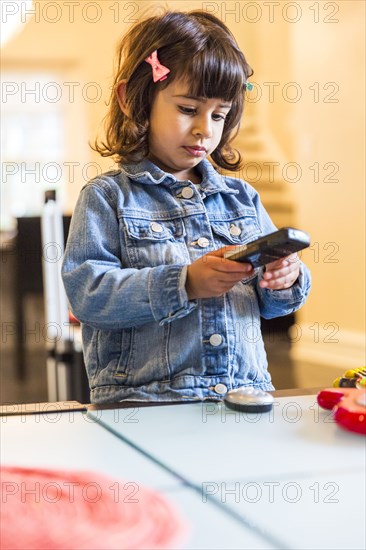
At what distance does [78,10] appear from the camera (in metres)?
5.95

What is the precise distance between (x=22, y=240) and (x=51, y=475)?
213cm

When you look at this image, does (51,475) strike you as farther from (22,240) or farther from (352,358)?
(352,358)

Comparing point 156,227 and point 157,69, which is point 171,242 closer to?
point 156,227

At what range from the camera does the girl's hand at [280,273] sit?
3.20 ft

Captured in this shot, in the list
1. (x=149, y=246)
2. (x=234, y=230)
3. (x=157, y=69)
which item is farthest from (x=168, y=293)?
(x=157, y=69)

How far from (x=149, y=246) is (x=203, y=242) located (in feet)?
0.26

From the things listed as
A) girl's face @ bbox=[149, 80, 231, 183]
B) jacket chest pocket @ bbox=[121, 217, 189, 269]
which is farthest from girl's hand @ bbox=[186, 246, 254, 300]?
girl's face @ bbox=[149, 80, 231, 183]

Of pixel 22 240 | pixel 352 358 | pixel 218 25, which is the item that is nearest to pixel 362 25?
pixel 352 358

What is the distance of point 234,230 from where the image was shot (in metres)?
1.12

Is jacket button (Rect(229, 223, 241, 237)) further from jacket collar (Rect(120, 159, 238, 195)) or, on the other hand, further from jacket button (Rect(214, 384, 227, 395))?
jacket button (Rect(214, 384, 227, 395))

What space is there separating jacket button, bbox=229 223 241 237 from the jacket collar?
5 centimetres

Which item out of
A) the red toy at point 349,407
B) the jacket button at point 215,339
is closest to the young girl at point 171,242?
the jacket button at point 215,339

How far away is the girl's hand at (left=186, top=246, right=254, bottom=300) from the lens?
34.2 inches

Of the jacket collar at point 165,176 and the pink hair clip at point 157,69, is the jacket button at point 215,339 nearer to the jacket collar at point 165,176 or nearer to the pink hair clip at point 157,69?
the jacket collar at point 165,176
